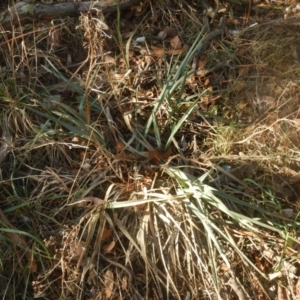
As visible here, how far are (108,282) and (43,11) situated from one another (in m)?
1.52

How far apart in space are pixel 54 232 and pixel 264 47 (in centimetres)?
155

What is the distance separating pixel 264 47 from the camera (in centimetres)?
312

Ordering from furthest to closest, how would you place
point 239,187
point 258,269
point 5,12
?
point 5,12, point 239,187, point 258,269

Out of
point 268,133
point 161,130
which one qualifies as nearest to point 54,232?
point 161,130

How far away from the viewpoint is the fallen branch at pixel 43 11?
3018 mm

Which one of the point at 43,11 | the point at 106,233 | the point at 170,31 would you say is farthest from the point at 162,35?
the point at 106,233

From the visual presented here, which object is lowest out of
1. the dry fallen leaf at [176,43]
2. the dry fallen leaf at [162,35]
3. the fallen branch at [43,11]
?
the dry fallen leaf at [176,43]

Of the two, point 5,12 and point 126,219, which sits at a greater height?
point 5,12

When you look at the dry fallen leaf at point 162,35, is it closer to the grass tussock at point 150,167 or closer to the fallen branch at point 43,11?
the grass tussock at point 150,167

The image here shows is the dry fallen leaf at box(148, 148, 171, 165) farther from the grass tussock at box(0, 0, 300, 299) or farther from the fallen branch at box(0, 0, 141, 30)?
the fallen branch at box(0, 0, 141, 30)

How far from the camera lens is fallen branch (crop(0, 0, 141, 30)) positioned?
9.90 feet

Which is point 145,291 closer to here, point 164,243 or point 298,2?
point 164,243

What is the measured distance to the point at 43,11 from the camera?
3.06 meters

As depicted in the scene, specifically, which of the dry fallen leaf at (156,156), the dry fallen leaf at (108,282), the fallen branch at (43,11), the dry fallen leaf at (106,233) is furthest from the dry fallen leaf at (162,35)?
the dry fallen leaf at (108,282)
